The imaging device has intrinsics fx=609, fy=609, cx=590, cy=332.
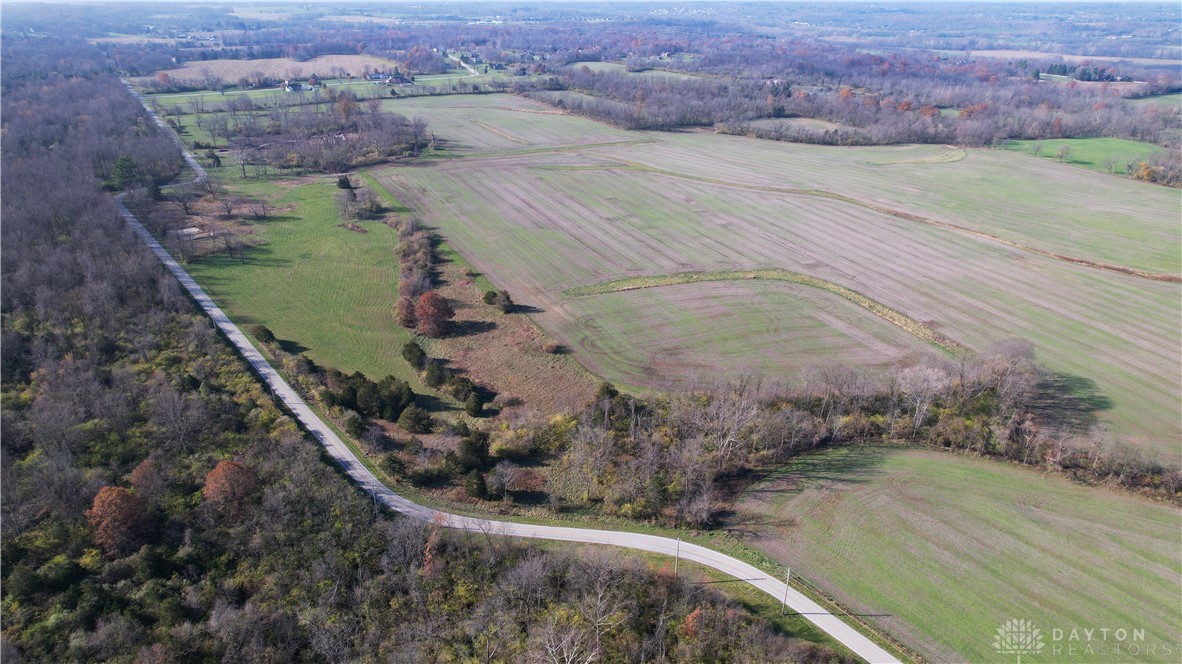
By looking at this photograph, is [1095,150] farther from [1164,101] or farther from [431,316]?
[431,316]

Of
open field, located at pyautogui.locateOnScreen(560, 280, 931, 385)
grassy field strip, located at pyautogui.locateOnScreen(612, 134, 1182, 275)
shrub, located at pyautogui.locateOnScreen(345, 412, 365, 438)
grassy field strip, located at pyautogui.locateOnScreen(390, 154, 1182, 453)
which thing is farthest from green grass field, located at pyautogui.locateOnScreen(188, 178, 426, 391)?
grassy field strip, located at pyautogui.locateOnScreen(612, 134, 1182, 275)


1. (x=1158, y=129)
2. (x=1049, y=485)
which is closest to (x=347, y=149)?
(x=1049, y=485)

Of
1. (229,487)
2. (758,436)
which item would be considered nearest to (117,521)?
(229,487)

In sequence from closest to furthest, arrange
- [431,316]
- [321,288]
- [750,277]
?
[431,316] < [750,277] < [321,288]

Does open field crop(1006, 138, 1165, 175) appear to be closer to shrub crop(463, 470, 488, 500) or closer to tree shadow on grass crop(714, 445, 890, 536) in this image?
tree shadow on grass crop(714, 445, 890, 536)

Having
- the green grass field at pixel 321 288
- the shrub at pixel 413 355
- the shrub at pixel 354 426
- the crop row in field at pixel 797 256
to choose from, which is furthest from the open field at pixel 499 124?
the shrub at pixel 354 426
